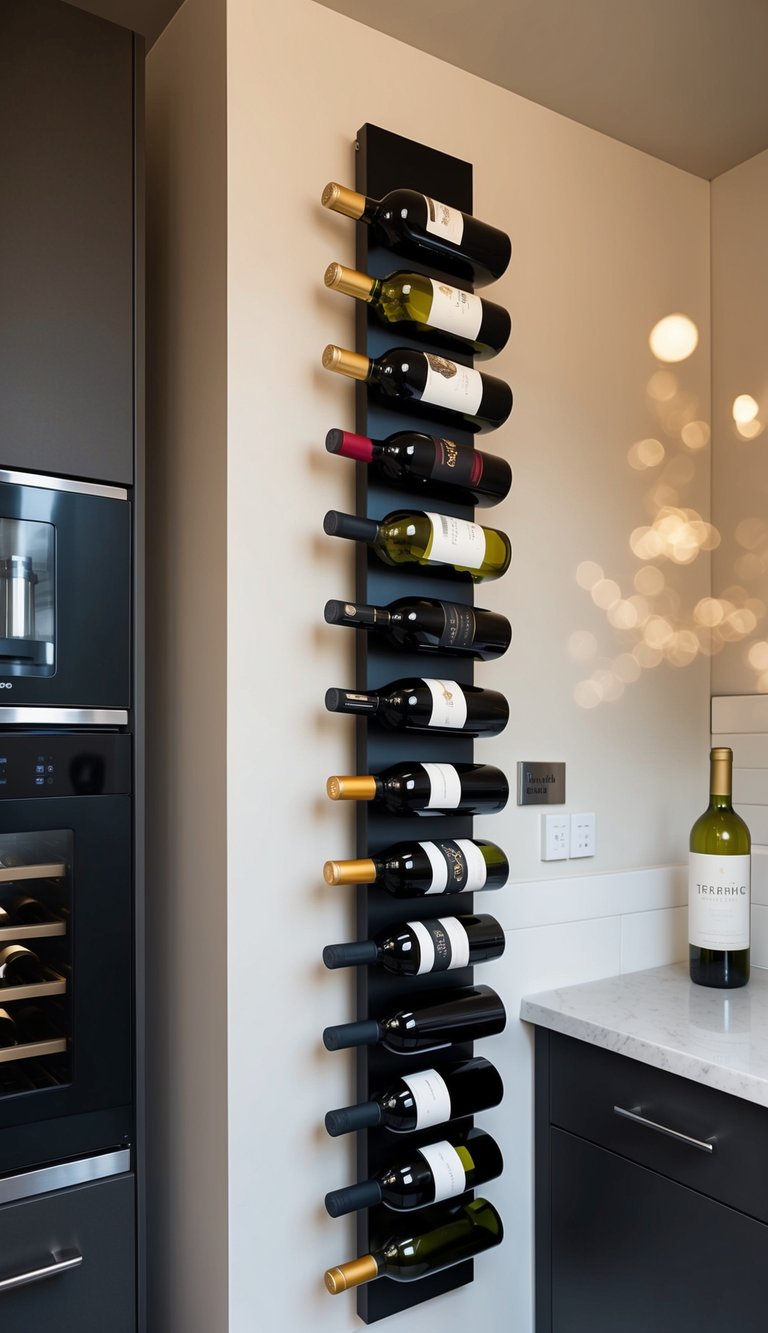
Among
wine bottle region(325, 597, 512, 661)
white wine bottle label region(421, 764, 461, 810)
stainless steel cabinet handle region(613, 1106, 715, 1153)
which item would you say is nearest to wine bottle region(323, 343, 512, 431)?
wine bottle region(325, 597, 512, 661)

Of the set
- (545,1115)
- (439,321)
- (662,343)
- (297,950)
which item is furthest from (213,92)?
(545,1115)

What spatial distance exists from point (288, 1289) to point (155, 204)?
182 cm

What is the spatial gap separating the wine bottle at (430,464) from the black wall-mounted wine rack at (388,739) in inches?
1.4

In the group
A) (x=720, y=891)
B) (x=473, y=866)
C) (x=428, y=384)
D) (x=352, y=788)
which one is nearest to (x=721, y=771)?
(x=720, y=891)

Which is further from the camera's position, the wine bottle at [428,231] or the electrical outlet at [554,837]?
the electrical outlet at [554,837]

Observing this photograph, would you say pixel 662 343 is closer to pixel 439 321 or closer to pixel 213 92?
pixel 439 321

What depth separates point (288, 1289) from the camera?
1469mm

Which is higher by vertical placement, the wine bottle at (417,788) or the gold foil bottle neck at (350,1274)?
the wine bottle at (417,788)

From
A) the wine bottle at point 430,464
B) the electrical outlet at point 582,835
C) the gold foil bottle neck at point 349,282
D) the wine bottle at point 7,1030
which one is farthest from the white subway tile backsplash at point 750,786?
the wine bottle at point 7,1030

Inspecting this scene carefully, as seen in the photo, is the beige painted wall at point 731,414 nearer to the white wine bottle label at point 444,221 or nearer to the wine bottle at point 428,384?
the wine bottle at point 428,384

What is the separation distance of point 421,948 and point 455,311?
993mm

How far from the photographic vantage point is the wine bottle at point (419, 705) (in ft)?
4.71

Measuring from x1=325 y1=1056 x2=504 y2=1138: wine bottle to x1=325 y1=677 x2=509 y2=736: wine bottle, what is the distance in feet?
1.77

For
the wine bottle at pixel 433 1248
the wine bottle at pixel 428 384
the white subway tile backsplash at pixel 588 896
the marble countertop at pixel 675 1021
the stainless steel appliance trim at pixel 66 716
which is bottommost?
the wine bottle at pixel 433 1248
